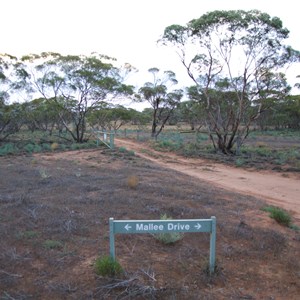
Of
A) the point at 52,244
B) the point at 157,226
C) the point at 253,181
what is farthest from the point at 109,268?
the point at 253,181

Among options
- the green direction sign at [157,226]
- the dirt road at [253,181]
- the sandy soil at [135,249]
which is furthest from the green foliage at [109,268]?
the dirt road at [253,181]

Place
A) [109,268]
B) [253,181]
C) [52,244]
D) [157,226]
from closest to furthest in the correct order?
[157,226]
[109,268]
[52,244]
[253,181]

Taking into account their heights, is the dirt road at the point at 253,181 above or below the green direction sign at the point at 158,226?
below

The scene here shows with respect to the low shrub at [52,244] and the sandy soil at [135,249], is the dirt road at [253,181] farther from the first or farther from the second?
the low shrub at [52,244]

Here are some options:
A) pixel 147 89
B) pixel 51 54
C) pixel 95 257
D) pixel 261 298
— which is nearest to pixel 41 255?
pixel 95 257

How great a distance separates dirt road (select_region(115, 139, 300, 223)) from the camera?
10.3m

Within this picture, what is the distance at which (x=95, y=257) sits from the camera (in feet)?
15.6

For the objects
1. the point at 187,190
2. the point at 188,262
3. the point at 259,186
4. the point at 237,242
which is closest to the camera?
the point at 188,262

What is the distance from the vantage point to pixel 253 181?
1353 cm

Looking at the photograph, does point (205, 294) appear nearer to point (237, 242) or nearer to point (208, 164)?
point (237, 242)

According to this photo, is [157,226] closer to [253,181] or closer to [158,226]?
[158,226]

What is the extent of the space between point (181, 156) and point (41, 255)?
17308 millimetres

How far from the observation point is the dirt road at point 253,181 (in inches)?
405

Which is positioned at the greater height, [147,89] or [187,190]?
[147,89]
